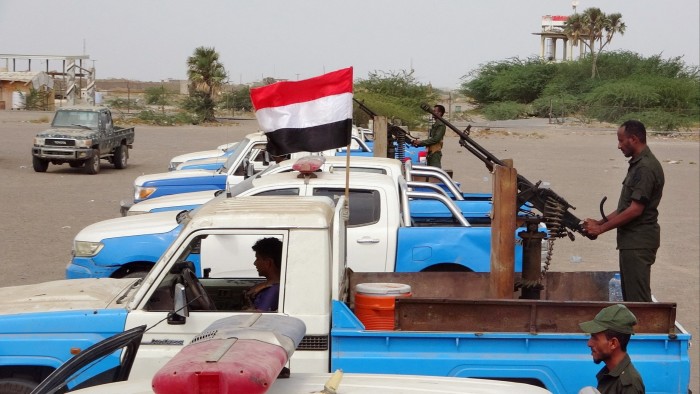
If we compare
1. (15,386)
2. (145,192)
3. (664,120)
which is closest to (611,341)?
(15,386)

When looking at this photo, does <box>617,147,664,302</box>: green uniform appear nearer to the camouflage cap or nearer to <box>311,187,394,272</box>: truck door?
the camouflage cap

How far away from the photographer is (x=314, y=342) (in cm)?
536

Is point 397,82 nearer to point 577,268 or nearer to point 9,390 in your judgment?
point 577,268

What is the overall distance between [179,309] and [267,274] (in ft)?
2.73

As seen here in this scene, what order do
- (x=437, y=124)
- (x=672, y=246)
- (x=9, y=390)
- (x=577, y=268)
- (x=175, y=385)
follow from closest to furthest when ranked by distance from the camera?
1. (x=175, y=385)
2. (x=9, y=390)
3. (x=577, y=268)
4. (x=672, y=246)
5. (x=437, y=124)

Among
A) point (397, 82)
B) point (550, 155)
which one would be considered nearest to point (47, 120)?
point (397, 82)

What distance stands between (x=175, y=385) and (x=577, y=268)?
10.6 meters

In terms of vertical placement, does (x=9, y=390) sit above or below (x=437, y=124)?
below

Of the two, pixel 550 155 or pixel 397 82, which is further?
pixel 397 82

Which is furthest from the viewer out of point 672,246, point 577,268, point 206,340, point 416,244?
point 672,246

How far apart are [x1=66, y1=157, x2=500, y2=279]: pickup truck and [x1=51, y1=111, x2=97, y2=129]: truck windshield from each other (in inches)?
724

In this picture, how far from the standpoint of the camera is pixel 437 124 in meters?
17.9

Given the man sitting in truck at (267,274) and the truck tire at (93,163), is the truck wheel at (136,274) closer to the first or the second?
the man sitting in truck at (267,274)

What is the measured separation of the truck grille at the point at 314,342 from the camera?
5.34 meters
